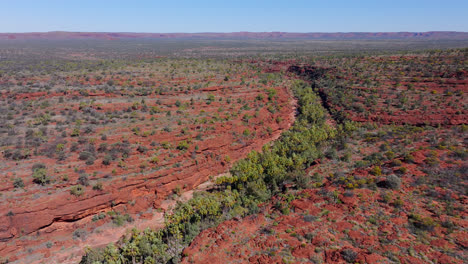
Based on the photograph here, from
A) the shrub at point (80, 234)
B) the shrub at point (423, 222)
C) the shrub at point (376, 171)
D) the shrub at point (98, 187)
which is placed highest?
the shrub at point (376, 171)

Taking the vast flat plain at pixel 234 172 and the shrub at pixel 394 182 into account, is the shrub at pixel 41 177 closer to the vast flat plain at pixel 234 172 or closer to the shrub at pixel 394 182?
the vast flat plain at pixel 234 172

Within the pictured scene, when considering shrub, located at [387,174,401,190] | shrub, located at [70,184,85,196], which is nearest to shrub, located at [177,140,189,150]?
shrub, located at [70,184,85,196]

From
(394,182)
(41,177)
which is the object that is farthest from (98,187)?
(394,182)

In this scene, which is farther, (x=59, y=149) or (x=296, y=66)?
(x=296, y=66)

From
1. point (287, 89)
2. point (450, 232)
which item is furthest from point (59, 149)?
point (287, 89)

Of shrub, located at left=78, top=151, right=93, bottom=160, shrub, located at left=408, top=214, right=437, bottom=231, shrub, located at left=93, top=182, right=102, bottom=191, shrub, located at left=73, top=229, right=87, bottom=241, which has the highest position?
shrub, located at left=78, top=151, right=93, bottom=160

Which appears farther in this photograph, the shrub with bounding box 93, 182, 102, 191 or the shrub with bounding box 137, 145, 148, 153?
the shrub with bounding box 137, 145, 148, 153

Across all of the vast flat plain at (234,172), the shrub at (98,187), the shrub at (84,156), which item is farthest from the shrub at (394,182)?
the shrub at (84,156)

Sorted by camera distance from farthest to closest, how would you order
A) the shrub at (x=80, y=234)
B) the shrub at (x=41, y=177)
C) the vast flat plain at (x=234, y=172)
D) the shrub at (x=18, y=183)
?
1. the shrub at (x=41, y=177)
2. the shrub at (x=18, y=183)
3. the shrub at (x=80, y=234)
4. the vast flat plain at (x=234, y=172)

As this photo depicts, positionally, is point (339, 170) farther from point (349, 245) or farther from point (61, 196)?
point (61, 196)

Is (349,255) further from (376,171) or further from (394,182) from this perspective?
(376,171)

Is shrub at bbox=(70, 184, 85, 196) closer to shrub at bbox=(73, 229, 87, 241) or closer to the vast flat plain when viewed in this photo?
the vast flat plain
